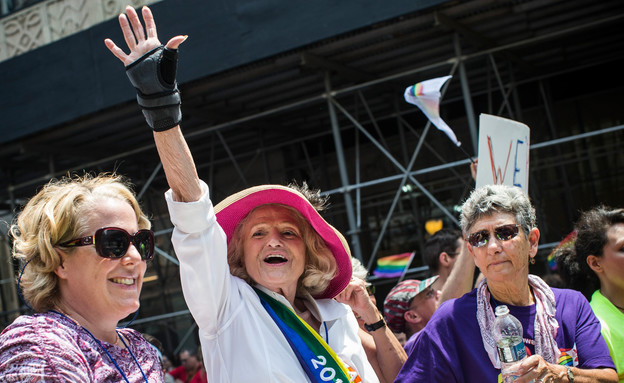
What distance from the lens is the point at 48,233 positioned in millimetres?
1914

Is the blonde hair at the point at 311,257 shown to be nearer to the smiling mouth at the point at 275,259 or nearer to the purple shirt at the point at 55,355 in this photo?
the smiling mouth at the point at 275,259

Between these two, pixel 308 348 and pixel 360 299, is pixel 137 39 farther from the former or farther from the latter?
pixel 360 299

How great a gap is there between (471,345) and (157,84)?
150 cm

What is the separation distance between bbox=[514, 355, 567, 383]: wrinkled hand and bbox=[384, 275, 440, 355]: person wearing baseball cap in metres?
1.59

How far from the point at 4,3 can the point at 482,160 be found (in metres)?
8.97

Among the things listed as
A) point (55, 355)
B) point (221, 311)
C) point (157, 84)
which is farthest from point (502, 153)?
point (55, 355)

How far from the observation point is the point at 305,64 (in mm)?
7367

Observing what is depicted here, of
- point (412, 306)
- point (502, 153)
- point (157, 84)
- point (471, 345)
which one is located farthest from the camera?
point (412, 306)

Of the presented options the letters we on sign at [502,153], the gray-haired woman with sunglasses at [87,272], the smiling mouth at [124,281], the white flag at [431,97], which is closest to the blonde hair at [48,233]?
the gray-haired woman with sunglasses at [87,272]

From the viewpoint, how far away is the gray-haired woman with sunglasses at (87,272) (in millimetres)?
1851

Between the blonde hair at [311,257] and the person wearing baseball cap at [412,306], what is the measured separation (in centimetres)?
131

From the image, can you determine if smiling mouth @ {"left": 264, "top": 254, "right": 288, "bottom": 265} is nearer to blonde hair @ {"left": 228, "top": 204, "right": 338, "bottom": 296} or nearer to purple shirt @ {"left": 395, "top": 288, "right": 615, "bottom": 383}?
blonde hair @ {"left": 228, "top": 204, "right": 338, "bottom": 296}

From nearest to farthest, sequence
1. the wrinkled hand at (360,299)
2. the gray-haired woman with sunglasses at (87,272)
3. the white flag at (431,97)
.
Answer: the gray-haired woman with sunglasses at (87,272)
the wrinkled hand at (360,299)
the white flag at (431,97)

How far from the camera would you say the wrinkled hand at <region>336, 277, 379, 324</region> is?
2979mm
